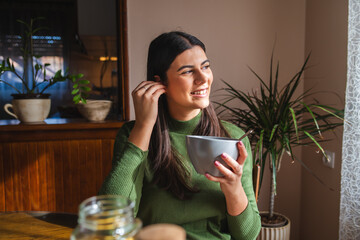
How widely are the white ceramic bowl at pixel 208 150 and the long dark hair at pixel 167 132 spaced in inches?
14.3

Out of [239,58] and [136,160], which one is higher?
[239,58]

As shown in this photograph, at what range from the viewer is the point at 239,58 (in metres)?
2.31

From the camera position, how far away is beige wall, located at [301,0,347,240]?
1.88 meters

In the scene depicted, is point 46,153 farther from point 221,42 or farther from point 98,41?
point 221,42

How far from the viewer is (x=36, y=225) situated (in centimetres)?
88

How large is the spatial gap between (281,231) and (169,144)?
43.9 inches

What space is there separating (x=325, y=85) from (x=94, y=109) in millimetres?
1529

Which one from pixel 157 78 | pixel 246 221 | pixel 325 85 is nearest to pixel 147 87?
pixel 157 78

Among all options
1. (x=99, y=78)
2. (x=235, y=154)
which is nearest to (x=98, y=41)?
(x=99, y=78)

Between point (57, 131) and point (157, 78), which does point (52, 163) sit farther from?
point (157, 78)

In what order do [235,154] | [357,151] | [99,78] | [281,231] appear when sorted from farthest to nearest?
[99,78]
[281,231]
[357,151]
[235,154]

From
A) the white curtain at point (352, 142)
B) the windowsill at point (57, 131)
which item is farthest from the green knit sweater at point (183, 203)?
the windowsill at point (57, 131)

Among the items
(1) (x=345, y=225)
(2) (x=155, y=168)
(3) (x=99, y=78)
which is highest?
(3) (x=99, y=78)

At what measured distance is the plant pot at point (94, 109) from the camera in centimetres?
208
